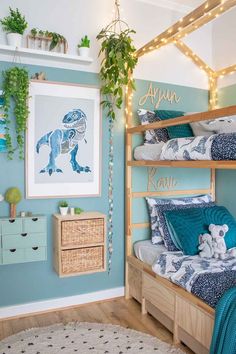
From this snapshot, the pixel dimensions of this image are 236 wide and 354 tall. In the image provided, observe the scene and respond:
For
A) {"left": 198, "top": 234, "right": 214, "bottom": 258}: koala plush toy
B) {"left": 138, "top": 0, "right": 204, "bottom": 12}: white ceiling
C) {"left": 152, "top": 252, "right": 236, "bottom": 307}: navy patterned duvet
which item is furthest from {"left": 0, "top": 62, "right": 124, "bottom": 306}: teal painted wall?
{"left": 138, "top": 0, "right": 204, "bottom": 12}: white ceiling

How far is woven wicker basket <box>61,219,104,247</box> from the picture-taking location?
94.6 inches

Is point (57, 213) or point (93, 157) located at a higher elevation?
point (93, 157)

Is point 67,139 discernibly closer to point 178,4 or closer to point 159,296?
point 159,296

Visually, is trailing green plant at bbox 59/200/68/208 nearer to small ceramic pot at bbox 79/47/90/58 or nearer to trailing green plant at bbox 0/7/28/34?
small ceramic pot at bbox 79/47/90/58

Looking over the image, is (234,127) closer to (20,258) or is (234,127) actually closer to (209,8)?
(209,8)

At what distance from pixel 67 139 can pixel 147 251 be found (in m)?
1.15

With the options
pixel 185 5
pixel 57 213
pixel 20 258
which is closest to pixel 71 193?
pixel 57 213

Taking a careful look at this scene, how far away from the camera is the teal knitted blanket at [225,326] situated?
5.15ft

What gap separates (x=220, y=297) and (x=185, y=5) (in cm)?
264

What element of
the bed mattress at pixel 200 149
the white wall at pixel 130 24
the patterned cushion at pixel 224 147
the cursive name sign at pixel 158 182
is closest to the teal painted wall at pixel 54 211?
the white wall at pixel 130 24

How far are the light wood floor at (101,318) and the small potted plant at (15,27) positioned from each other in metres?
2.10

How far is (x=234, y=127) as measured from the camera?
212cm

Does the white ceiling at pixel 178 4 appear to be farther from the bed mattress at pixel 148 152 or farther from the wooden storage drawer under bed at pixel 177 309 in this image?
the wooden storage drawer under bed at pixel 177 309

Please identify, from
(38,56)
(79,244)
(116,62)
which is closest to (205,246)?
(79,244)
